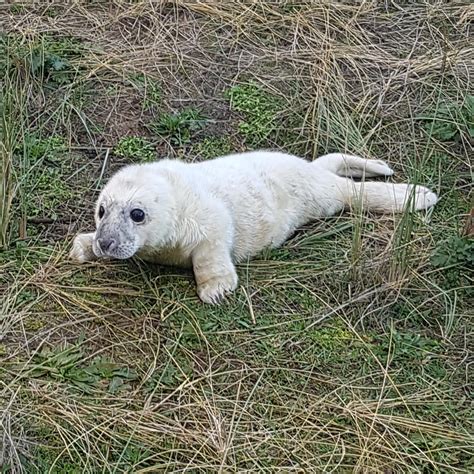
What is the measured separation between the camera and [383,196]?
186 inches

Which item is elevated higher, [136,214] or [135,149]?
[136,214]

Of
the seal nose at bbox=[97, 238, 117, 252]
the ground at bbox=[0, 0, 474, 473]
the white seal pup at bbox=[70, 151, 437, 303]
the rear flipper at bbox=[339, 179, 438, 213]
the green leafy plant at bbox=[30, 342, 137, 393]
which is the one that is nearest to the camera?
the ground at bbox=[0, 0, 474, 473]

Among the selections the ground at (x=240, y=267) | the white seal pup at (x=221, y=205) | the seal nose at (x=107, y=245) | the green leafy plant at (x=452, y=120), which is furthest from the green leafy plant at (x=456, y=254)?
the seal nose at (x=107, y=245)

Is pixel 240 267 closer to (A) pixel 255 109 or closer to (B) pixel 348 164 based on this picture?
(B) pixel 348 164

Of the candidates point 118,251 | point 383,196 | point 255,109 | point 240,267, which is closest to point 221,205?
point 240,267

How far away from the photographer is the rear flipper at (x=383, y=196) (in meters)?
4.66

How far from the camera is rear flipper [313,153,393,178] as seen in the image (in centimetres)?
491

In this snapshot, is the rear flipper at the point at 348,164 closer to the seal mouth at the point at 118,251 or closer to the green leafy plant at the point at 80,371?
the seal mouth at the point at 118,251

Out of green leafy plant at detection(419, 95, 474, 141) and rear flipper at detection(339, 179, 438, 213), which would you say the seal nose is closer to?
rear flipper at detection(339, 179, 438, 213)

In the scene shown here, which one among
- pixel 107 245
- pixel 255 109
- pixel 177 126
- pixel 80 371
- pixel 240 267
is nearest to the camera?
pixel 80 371

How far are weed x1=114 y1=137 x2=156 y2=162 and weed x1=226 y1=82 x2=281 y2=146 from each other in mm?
532

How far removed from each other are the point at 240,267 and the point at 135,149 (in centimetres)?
113

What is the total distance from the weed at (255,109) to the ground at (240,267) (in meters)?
0.01

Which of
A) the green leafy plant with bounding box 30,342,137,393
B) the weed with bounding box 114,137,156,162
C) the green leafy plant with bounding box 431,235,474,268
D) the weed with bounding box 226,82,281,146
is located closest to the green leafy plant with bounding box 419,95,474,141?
the weed with bounding box 226,82,281,146
